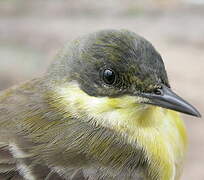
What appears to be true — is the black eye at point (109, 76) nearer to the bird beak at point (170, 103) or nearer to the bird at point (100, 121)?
the bird at point (100, 121)

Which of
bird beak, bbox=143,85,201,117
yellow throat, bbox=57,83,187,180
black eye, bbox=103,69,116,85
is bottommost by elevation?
yellow throat, bbox=57,83,187,180

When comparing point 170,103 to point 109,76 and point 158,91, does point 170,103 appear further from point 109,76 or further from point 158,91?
point 109,76

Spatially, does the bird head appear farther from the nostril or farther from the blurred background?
the blurred background

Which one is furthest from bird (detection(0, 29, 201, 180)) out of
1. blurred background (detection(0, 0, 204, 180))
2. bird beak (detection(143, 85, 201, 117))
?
blurred background (detection(0, 0, 204, 180))

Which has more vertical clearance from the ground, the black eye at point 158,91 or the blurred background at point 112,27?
the black eye at point 158,91

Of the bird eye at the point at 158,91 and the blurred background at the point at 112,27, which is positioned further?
the blurred background at the point at 112,27

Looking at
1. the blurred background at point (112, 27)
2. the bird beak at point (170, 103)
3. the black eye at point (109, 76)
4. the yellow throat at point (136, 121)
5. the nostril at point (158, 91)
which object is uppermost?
the black eye at point (109, 76)

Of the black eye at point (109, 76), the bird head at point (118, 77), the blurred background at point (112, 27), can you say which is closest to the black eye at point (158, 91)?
the bird head at point (118, 77)
